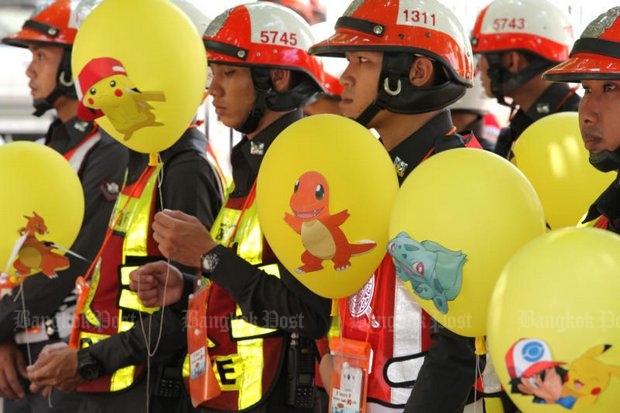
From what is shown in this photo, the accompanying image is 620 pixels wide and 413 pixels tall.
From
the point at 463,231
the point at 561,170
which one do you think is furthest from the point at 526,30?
the point at 463,231

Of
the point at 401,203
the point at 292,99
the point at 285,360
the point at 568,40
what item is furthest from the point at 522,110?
the point at 401,203

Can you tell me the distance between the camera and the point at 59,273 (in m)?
4.63

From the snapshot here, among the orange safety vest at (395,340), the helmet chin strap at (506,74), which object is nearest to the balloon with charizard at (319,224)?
the orange safety vest at (395,340)

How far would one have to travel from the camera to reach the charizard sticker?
2.44 metres

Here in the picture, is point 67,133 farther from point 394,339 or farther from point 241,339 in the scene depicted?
point 394,339

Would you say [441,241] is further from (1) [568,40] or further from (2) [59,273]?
(1) [568,40]

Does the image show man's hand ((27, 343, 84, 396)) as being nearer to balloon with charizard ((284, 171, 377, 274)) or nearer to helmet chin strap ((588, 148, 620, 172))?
balloon with charizard ((284, 171, 377, 274))

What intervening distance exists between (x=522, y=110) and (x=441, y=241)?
2846 millimetres

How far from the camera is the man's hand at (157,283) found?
3916mm

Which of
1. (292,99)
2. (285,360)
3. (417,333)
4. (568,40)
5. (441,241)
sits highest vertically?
(568,40)

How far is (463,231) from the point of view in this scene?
2434 mm

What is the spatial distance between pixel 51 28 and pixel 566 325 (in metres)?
3.48

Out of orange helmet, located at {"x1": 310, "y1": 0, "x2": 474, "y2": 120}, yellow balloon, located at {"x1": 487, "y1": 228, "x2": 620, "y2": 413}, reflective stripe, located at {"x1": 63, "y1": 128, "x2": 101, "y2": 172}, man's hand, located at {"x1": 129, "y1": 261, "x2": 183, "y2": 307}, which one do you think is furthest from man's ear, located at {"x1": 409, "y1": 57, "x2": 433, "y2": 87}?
reflective stripe, located at {"x1": 63, "y1": 128, "x2": 101, "y2": 172}

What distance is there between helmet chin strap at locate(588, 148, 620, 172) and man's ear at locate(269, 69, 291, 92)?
59.1 inches
